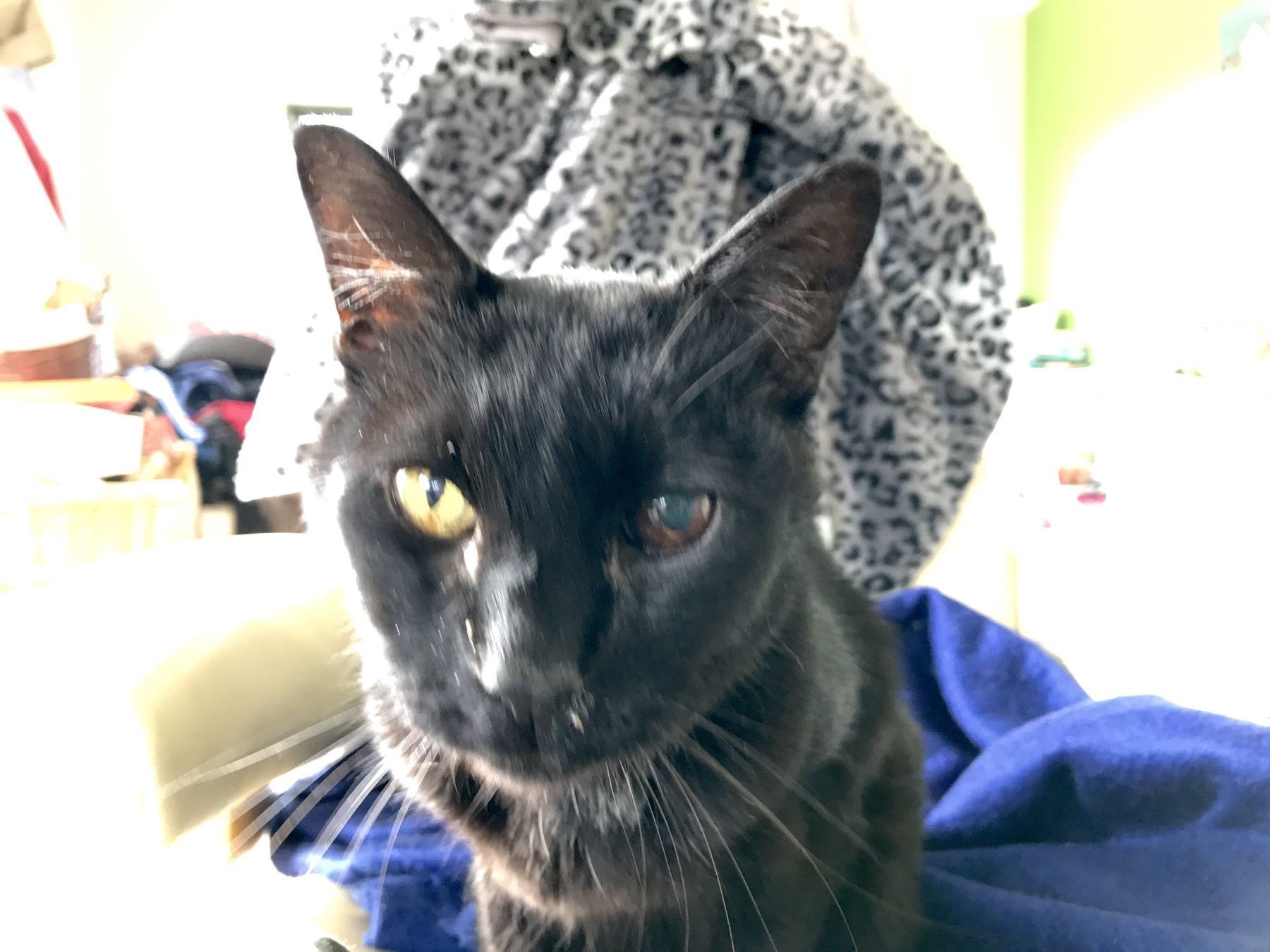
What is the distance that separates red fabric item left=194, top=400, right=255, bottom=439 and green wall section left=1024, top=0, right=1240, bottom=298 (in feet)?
6.43

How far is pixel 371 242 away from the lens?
1.75ft

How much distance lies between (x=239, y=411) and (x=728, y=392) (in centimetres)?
184

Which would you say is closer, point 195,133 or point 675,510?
point 675,510

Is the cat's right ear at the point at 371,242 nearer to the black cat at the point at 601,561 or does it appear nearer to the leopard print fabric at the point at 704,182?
the black cat at the point at 601,561

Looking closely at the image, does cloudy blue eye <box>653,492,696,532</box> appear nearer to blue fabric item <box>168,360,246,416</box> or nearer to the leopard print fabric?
the leopard print fabric

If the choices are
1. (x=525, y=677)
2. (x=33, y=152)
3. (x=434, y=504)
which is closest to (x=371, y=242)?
(x=434, y=504)

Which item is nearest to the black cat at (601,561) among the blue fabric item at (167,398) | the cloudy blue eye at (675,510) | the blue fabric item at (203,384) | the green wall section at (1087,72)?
the cloudy blue eye at (675,510)

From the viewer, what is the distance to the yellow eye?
48cm

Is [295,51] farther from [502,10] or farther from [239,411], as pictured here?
[502,10]

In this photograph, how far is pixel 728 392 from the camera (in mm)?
539

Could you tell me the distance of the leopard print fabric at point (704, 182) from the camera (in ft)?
3.33

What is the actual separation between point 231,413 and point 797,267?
6.13ft

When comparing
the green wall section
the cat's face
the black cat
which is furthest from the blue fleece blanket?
the green wall section

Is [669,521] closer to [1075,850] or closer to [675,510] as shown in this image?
[675,510]
